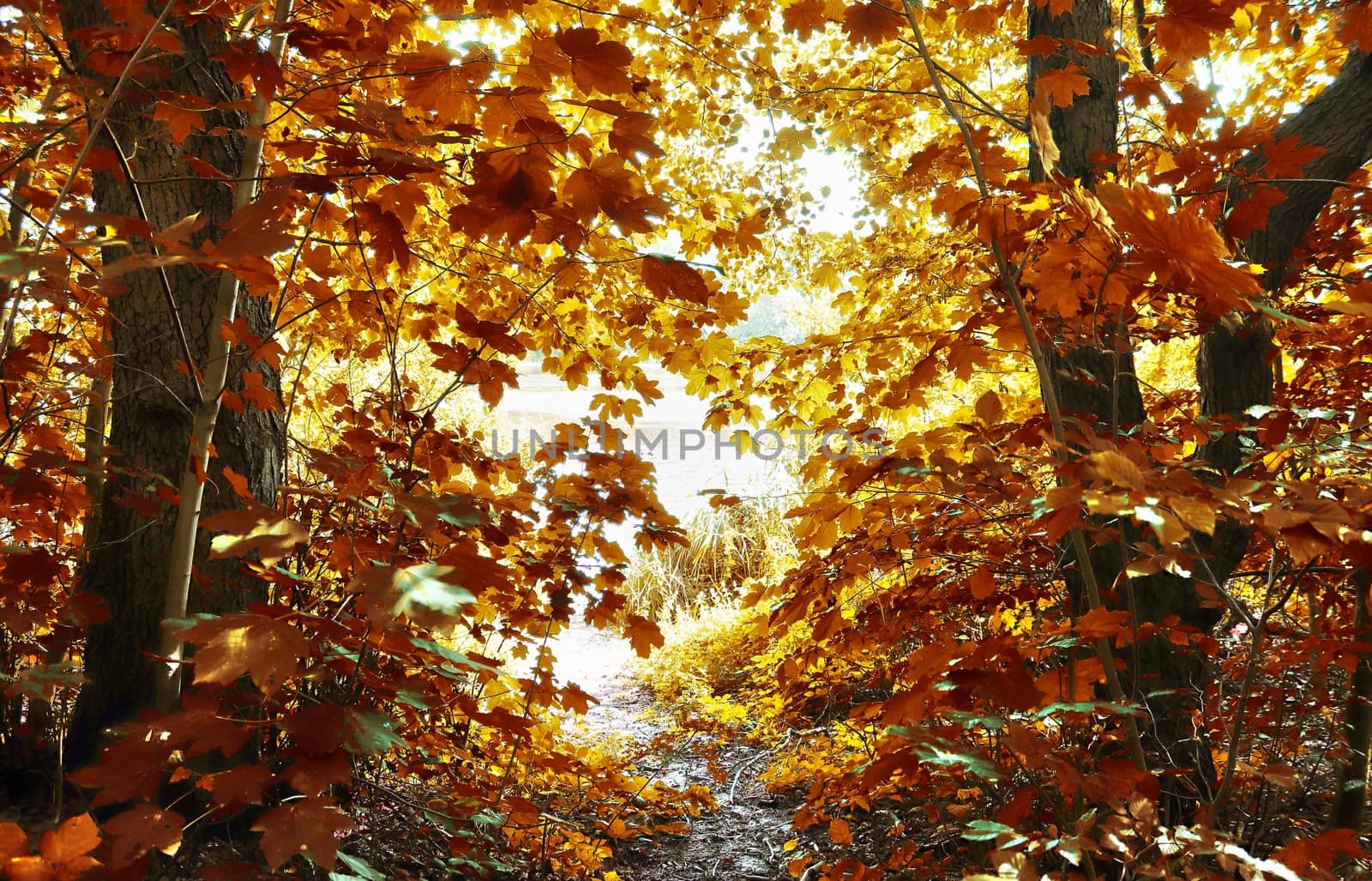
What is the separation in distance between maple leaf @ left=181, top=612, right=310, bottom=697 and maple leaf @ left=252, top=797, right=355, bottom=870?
0.16 m

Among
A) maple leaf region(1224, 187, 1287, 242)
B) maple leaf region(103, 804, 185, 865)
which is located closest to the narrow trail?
maple leaf region(103, 804, 185, 865)

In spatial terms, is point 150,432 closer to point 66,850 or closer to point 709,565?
point 66,850

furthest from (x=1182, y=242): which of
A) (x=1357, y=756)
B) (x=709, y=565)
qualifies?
(x=709, y=565)

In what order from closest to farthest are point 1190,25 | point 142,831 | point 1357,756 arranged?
point 142,831 < point 1190,25 < point 1357,756

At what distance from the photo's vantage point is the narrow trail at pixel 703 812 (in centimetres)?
277

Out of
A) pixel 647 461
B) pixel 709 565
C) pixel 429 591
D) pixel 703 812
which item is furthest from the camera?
pixel 709 565

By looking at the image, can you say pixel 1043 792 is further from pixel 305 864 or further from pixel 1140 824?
pixel 305 864

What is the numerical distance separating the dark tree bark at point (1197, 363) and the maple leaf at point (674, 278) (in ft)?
3.98

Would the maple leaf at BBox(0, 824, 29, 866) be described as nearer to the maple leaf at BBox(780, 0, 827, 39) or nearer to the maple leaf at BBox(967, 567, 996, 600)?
the maple leaf at BBox(967, 567, 996, 600)

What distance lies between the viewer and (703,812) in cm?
330

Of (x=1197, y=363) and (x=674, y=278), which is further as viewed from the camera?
(x=1197, y=363)

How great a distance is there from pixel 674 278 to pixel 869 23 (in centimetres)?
64

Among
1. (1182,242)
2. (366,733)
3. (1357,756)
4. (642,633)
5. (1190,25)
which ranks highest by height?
(1190,25)

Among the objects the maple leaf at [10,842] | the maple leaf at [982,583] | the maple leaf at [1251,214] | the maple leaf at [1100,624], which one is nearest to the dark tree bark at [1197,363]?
the maple leaf at [1251,214]
